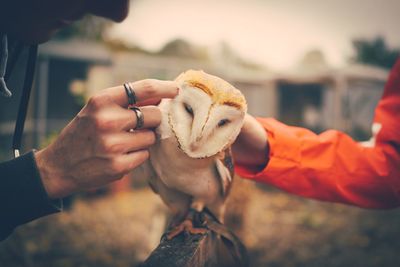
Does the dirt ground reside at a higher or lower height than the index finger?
lower

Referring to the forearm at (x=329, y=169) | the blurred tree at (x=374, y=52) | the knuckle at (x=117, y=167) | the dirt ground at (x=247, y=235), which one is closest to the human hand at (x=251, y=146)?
the forearm at (x=329, y=169)

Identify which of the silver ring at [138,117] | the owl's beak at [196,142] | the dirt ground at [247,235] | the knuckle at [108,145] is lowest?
the dirt ground at [247,235]

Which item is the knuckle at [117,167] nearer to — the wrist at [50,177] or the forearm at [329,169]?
the wrist at [50,177]

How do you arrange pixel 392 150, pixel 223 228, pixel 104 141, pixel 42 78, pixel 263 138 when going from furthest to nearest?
pixel 42 78 < pixel 392 150 < pixel 263 138 < pixel 223 228 < pixel 104 141

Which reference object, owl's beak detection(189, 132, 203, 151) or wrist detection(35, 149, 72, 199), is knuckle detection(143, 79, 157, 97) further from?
wrist detection(35, 149, 72, 199)

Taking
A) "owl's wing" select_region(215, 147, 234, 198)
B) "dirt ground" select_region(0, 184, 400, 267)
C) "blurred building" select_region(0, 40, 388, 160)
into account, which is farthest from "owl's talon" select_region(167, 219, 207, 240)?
"blurred building" select_region(0, 40, 388, 160)

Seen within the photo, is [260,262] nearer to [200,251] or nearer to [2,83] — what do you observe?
[200,251]

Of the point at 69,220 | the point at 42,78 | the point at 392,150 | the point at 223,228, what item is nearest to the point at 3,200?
the point at 223,228
